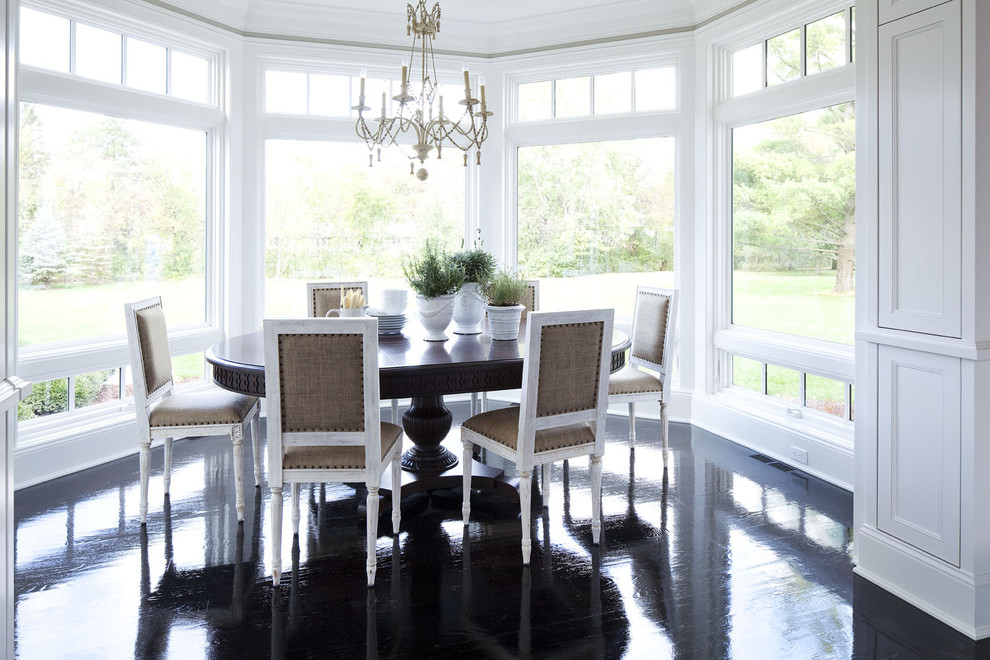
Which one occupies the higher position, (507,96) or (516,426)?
(507,96)

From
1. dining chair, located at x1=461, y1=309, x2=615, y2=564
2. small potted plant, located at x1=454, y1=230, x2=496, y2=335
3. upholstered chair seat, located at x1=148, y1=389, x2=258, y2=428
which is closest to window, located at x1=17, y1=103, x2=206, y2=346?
upholstered chair seat, located at x1=148, y1=389, x2=258, y2=428

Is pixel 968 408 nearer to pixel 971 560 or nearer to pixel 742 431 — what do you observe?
pixel 971 560

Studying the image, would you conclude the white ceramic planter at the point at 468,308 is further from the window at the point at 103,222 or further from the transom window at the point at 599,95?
the transom window at the point at 599,95

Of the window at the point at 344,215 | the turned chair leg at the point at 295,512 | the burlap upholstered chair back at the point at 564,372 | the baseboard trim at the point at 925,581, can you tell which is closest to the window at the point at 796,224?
the baseboard trim at the point at 925,581

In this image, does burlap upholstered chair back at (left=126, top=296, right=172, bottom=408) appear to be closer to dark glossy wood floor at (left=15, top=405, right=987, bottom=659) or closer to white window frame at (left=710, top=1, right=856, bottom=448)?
dark glossy wood floor at (left=15, top=405, right=987, bottom=659)

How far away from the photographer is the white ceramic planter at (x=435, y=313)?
11.7ft

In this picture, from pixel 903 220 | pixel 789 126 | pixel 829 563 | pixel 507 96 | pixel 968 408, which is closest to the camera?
pixel 968 408

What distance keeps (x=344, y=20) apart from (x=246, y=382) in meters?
3.46

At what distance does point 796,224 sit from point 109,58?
4.29 meters

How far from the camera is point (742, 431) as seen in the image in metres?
4.65

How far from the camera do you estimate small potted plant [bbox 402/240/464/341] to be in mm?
3535

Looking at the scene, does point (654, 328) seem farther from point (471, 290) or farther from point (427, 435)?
point (427, 435)

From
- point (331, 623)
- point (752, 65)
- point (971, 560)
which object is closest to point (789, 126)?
point (752, 65)

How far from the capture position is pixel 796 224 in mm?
4285
